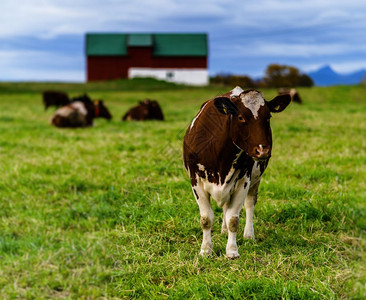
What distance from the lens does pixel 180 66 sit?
67.6m

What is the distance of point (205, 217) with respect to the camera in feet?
12.0

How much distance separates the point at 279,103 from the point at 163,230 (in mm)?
1930

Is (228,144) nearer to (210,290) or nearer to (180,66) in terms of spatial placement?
(210,290)

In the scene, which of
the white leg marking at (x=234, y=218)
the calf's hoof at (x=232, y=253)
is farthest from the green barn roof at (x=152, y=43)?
the calf's hoof at (x=232, y=253)

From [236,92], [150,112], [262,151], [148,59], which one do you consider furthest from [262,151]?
[148,59]

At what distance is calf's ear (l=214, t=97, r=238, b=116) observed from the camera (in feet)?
10.4

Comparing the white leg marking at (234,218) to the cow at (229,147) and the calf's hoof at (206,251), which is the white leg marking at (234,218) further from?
the calf's hoof at (206,251)

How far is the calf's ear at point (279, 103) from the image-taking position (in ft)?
10.6

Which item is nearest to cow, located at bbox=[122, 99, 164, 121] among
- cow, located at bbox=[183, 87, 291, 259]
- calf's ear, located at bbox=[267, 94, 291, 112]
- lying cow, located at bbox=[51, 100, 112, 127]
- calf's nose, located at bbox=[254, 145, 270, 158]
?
lying cow, located at bbox=[51, 100, 112, 127]

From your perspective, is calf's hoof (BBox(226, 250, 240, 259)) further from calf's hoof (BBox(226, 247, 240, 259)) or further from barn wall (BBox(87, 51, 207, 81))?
barn wall (BBox(87, 51, 207, 81))

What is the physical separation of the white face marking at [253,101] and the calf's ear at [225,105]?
0.31ft

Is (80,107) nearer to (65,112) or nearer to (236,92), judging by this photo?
(65,112)

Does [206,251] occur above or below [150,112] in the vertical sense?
below

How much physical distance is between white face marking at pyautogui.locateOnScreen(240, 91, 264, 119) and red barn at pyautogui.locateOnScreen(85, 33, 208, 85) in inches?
2529
